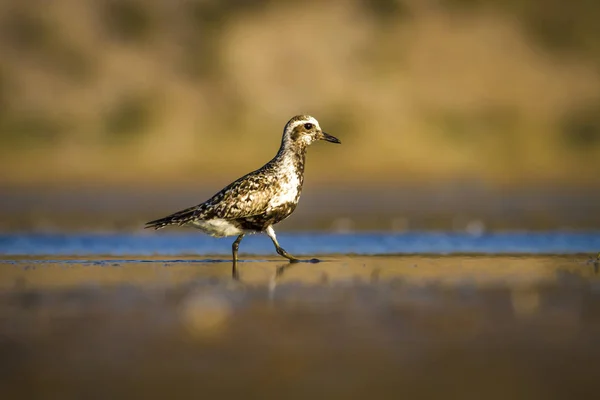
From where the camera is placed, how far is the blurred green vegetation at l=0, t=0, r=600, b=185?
159 ft

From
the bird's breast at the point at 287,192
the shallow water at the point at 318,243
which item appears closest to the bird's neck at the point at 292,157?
the bird's breast at the point at 287,192

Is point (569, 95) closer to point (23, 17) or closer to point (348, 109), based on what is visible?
point (348, 109)

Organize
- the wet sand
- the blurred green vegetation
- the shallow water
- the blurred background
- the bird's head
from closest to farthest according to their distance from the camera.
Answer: the wet sand, the bird's head, the shallow water, the blurred background, the blurred green vegetation

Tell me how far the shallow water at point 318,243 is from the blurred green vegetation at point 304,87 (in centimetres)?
2274

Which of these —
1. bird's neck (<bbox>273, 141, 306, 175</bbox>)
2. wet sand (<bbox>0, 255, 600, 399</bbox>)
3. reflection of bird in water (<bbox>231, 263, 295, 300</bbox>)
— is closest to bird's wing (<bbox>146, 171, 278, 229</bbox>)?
bird's neck (<bbox>273, 141, 306, 175</bbox>)

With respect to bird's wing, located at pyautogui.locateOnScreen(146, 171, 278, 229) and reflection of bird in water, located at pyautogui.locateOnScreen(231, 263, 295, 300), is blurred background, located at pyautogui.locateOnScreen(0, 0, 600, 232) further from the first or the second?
reflection of bird in water, located at pyautogui.locateOnScreen(231, 263, 295, 300)

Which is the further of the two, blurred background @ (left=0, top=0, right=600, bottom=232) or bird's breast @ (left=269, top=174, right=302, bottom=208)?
blurred background @ (left=0, top=0, right=600, bottom=232)

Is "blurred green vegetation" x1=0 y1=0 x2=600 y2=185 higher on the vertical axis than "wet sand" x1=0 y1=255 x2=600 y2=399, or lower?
higher

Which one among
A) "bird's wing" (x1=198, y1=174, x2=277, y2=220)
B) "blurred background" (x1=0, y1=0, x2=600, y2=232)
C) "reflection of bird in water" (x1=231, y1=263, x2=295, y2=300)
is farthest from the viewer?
"blurred background" (x1=0, y1=0, x2=600, y2=232)

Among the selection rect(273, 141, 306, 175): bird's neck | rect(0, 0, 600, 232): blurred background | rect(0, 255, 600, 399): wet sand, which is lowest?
rect(0, 255, 600, 399): wet sand

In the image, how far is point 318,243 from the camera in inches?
737

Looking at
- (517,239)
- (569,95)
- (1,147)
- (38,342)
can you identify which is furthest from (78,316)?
(569,95)

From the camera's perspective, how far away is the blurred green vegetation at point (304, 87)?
48312mm

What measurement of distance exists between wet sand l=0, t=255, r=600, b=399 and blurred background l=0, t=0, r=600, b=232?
75.5 feet
